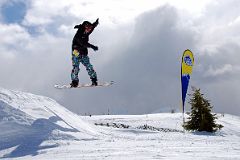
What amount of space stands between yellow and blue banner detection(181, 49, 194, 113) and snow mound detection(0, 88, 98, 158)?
7.02 metres

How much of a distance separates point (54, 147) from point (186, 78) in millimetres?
10953

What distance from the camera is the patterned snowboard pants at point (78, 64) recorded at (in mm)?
20109

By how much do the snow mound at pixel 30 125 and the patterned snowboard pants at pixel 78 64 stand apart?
10.1ft

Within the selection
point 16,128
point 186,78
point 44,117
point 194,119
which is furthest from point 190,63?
point 16,128

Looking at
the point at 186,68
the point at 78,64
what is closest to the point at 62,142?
the point at 78,64

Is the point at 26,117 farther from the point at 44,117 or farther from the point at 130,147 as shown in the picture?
the point at 130,147

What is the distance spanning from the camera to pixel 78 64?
20.5 m

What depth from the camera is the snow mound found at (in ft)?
44.0

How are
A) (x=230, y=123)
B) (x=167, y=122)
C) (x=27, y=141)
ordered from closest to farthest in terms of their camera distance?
(x=27, y=141), (x=167, y=122), (x=230, y=123)

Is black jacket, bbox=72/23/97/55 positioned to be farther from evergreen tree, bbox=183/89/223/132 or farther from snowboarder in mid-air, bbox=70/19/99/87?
evergreen tree, bbox=183/89/223/132

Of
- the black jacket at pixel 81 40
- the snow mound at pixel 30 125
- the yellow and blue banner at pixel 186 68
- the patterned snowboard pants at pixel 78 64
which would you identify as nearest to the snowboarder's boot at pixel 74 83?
the patterned snowboard pants at pixel 78 64

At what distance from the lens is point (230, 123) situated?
35.5 m

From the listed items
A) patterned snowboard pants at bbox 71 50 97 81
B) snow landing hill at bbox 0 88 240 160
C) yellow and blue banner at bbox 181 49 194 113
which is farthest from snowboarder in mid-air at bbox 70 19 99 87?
yellow and blue banner at bbox 181 49 194 113

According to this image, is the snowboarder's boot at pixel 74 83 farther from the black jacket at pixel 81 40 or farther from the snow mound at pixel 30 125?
the snow mound at pixel 30 125
